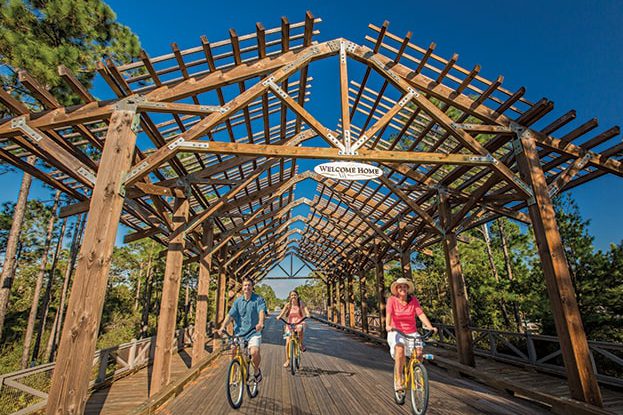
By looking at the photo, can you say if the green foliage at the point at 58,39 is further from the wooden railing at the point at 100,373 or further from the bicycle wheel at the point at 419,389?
the bicycle wheel at the point at 419,389

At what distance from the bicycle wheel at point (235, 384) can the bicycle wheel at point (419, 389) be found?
2515 millimetres

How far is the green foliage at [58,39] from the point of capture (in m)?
7.19

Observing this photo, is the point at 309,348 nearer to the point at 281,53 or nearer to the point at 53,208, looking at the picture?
the point at 281,53

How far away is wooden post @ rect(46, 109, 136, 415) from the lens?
134 inches

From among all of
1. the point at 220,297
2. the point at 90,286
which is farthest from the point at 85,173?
the point at 220,297

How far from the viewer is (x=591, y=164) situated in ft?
20.0

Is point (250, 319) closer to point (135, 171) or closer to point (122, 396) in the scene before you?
point (135, 171)

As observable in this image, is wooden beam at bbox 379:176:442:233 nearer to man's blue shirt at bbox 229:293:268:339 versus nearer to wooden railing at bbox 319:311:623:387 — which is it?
wooden railing at bbox 319:311:623:387

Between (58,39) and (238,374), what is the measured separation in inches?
397

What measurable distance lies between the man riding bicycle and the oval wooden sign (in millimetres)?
2180

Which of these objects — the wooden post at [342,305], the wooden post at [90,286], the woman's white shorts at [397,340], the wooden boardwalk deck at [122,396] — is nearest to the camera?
the wooden post at [90,286]

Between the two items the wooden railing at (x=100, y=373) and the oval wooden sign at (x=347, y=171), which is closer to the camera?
the oval wooden sign at (x=347, y=171)

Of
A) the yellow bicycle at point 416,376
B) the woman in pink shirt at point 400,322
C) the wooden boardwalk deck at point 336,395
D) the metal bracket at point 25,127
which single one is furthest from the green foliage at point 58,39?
the yellow bicycle at point 416,376

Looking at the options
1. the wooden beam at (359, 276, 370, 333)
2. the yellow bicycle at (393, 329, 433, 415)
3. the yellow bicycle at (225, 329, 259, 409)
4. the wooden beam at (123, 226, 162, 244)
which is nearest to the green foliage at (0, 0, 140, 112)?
the wooden beam at (123, 226, 162, 244)
